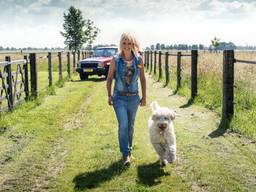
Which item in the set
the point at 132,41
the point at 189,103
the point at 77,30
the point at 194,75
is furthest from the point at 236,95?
the point at 77,30

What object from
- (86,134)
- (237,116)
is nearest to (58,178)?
(86,134)

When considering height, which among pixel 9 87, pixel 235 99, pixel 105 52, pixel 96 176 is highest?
pixel 105 52

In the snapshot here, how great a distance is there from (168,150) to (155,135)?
0.29 meters

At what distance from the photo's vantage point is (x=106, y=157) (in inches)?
287

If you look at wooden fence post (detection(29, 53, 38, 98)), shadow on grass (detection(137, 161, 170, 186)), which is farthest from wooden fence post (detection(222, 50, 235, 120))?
wooden fence post (detection(29, 53, 38, 98))

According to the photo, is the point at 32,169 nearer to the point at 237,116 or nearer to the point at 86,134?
the point at 86,134

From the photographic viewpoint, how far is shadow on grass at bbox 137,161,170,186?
19.6 feet

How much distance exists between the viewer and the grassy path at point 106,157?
5969mm

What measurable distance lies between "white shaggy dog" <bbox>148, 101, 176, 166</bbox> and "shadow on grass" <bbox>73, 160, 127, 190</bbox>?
62 centimetres

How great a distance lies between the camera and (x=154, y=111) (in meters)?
6.56

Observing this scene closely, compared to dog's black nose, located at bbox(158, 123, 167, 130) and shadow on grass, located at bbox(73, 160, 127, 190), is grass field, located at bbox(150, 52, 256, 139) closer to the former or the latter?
dog's black nose, located at bbox(158, 123, 167, 130)

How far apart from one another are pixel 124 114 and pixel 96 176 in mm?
1043

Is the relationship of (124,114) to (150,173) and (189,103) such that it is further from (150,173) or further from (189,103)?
(189,103)

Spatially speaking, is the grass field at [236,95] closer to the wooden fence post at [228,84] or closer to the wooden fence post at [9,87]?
the wooden fence post at [228,84]
